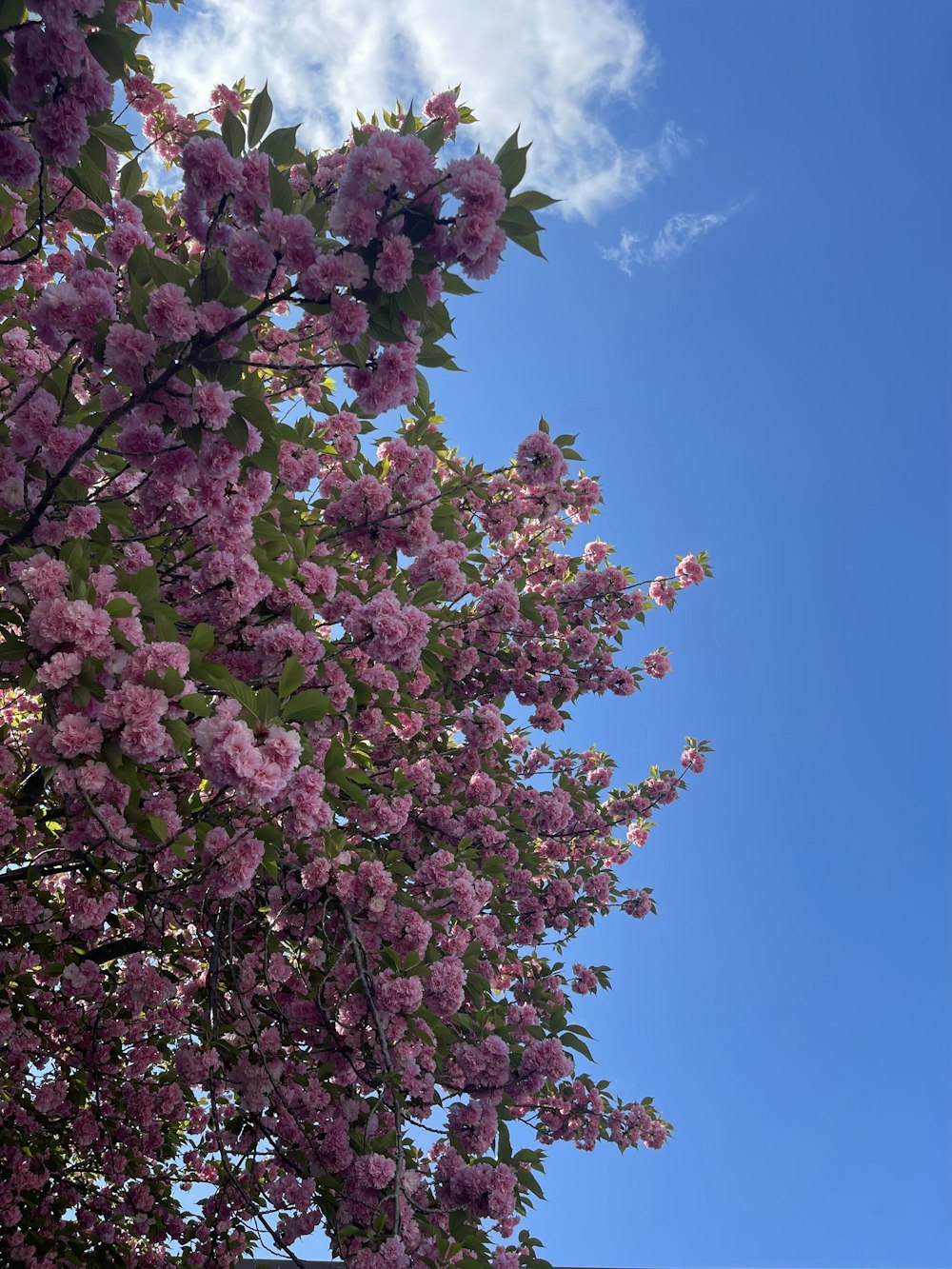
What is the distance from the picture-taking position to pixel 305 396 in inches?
227

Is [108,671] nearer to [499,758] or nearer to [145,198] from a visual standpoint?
[145,198]

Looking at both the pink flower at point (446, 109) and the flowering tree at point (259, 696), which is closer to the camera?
the flowering tree at point (259, 696)

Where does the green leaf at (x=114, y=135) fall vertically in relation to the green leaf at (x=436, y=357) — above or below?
below

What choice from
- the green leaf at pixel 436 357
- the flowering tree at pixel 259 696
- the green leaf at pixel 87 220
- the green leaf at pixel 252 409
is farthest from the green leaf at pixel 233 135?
the green leaf at pixel 87 220

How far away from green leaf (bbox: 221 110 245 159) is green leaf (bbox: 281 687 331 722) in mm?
1896

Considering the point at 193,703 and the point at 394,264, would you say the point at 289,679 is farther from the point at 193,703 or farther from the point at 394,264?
the point at 394,264

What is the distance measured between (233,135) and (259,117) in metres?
0.13

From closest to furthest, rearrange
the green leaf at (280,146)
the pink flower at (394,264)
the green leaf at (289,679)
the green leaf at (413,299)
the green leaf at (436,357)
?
the pink flower at (394,264) → the green leaf at (413,299) → the green leaf at (280,146) → the green leaf at (289,679) → the green leaf at (436,357)

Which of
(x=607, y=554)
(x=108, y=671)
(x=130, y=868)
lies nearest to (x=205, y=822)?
(x=130, y=868)

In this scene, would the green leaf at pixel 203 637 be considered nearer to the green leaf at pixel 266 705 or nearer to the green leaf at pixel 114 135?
the green leaf at pixel 266 705

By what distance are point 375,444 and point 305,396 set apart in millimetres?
788

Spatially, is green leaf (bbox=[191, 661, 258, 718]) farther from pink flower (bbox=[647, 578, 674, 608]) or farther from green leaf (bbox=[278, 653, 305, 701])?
pink flower (bbox=[647, 578, 674, 608])

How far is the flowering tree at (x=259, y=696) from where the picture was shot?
2.61 m

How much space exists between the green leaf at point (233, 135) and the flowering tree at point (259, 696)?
0.06 ft
